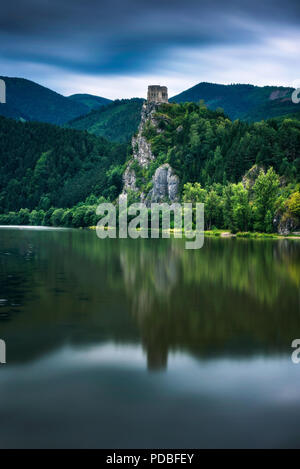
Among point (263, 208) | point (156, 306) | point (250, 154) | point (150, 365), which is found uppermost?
point (250, 154)

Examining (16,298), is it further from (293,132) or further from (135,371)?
(293,132)

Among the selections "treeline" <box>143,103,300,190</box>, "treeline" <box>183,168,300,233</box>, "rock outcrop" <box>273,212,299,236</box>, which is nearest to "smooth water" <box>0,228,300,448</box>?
"rock outcrop" <box>273,212,299,236</box>

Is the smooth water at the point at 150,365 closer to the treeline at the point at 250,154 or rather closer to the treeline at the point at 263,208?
the treeline at the point at 263,208

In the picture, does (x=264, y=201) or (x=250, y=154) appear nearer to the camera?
(x=264, y=201)

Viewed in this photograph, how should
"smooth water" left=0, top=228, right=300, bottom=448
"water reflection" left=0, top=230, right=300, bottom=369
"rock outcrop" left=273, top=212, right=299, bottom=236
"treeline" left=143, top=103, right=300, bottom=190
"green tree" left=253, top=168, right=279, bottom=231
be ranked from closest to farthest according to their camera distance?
"smooth water" left=0, top=228, right=300, bottom=448 → "water reflection" left=0, top=230, right=300, bottom=369 → "rock outcrop" left=273, top=212, right=299, bottom=236 → "green tree" left=253, top=168, right=279, bottom=231 → "treeline" left=143, top=103, right=300, bottom=190

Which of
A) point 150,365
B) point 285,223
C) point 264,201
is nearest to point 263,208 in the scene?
point 264,201

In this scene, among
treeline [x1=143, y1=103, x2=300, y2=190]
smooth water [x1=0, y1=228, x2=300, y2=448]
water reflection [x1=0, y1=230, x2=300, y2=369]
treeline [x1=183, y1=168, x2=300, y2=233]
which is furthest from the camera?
treeline [x1=143, y1=103, x2=300, y2=190]

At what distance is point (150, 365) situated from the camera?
17.8 meters

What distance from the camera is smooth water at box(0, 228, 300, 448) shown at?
12922 millimetres

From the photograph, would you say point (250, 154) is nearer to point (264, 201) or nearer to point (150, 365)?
point (264, 201)

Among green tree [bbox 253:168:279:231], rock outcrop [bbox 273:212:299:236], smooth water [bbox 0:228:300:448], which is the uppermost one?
green tree [bbox 253:168:279:231]

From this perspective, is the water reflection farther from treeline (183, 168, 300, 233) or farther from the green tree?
the green tree

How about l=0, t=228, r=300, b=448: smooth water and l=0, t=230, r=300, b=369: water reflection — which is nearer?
l=0, t=228, r=300, b=448: smooth water

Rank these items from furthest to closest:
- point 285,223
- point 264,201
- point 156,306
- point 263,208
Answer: point 264,201 → point 263,208 → point 285,223 → point 156,306
